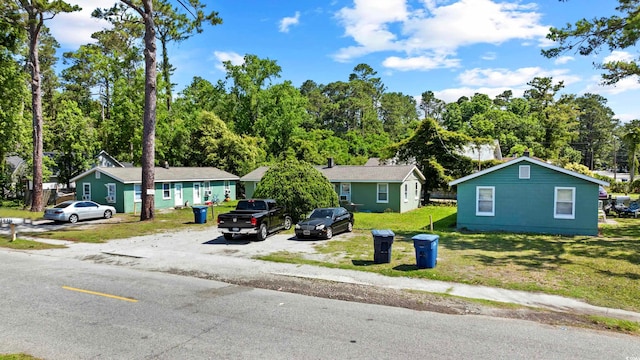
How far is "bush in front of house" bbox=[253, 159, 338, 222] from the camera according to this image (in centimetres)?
2309

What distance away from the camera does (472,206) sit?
2228 cm

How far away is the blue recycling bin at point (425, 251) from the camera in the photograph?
1210 centimetres

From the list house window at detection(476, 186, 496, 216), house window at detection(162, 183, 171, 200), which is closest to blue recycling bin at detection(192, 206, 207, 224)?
house window at detection(162, 183, 171, 200)

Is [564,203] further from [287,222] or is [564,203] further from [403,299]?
[403,299]

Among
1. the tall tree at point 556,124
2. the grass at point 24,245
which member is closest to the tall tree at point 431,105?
the tall tree at point 556,124

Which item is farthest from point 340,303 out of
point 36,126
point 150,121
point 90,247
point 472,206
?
point 36,126

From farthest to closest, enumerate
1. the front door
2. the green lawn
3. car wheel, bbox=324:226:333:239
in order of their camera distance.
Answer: the front door, car wheel, bbox=324:226:333:239, the green lawn

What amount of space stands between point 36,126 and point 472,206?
3150cm

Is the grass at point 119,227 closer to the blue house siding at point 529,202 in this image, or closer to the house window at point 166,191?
the house window at point 166,191

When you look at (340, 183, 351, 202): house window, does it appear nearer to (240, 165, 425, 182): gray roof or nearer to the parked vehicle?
(240, 165, 425, 182): gray roof

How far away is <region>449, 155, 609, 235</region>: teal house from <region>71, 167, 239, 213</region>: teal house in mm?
23830

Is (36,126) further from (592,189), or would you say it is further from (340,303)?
(592,189)

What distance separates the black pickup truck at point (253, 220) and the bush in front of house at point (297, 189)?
7.97 ft

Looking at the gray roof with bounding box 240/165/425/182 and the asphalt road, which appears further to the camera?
the gray roof with bounding box 240/165/425/182
